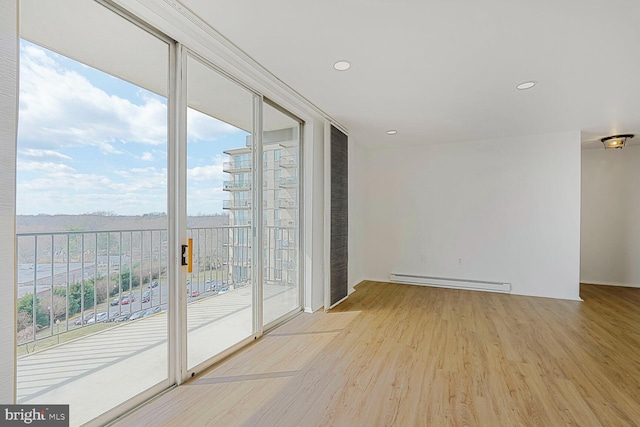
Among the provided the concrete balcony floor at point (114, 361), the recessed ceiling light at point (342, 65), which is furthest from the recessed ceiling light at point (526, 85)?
the concrete balcony floor at point (114, 361)

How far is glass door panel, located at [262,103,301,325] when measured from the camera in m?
3.29

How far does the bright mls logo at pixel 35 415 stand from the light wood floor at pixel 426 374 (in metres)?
0.31

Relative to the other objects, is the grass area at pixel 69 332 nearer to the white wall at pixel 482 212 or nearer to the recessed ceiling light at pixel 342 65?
the recessed ceiling light at pixel 342 65

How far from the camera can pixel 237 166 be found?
2846mm

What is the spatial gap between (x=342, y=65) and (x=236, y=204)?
1.53 m

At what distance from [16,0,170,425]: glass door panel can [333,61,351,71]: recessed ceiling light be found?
1284mm

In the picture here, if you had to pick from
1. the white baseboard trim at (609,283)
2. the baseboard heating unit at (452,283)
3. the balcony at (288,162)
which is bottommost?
the white baseboard trim at (609,283)

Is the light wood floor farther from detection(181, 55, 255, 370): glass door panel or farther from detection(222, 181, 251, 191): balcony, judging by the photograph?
detection(222, 181, 251, 191): balcony

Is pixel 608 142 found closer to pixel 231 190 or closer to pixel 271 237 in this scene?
pixel 271 237

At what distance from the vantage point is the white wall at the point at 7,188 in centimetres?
127

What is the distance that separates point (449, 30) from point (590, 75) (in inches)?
64.2

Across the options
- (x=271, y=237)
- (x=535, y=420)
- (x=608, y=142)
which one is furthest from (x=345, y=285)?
(x=608, y=142)

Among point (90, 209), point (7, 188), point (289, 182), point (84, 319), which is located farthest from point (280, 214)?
point (7, 188)

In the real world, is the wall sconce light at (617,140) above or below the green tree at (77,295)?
above
